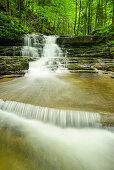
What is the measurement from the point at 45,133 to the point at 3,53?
26.9ft

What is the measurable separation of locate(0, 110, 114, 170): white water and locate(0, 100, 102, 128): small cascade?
4.1 inches

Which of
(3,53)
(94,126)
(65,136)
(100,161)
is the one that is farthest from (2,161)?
(3,53)

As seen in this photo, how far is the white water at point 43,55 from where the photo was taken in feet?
21.5

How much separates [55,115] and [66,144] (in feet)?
1.78

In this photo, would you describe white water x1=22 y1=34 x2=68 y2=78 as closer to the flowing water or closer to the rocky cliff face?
the rocky cliff face

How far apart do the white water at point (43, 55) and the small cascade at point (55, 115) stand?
11.0 ft

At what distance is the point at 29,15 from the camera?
16.7 m

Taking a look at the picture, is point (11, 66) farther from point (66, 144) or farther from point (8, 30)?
point (8, 30)

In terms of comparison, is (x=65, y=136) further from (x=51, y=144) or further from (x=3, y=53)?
(x=3, y=53)

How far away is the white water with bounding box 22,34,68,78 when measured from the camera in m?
6.56

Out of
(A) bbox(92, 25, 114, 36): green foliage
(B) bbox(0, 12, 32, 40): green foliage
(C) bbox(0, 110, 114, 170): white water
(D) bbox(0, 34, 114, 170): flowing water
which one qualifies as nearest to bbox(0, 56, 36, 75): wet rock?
(D) bbox(0, 34, 114, 170): flowing water

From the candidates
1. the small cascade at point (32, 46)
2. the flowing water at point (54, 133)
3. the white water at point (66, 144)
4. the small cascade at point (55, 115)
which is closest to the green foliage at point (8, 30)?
the small cascade at point (32, 46)

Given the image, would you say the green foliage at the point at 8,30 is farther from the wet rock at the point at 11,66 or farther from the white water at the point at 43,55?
the wet rock at the point at 11,66

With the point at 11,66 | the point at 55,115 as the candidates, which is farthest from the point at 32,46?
the point at 55,115
